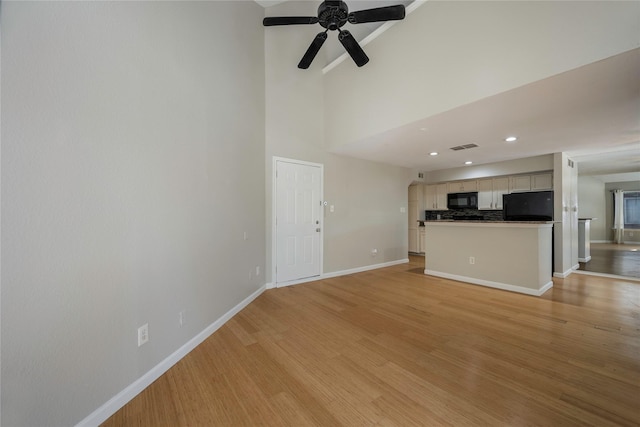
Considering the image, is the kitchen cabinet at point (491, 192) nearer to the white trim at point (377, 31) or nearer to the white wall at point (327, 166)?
the white wall at point (327, 166)

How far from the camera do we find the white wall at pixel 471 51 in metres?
1.80

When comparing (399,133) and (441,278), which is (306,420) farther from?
(441,278)

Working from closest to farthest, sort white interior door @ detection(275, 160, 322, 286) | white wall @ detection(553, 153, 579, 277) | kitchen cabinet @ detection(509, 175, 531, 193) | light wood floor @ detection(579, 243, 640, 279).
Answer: white interior door @ detection(275, 160, 322, 286) → white wall @ detection(553, 153, 579, 277) → light wood floor @ detection(579, 243, 640, 279) → kitchen cabinet @ detection(509, 175, 531, 193)

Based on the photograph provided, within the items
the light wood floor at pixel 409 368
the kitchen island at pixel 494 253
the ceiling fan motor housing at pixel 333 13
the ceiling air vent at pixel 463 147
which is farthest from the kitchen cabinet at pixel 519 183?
the ceiling fan motor housing at pixel 333 13

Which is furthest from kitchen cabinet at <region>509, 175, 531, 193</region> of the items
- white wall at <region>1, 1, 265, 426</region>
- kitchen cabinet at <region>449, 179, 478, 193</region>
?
white wall at <region>1, 1, 265, 426</region>

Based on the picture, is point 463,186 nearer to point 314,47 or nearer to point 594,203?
point 314,47

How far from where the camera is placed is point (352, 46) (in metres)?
2.88

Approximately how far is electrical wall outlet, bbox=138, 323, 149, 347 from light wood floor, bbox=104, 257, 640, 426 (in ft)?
1.05

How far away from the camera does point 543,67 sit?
6.62 feet

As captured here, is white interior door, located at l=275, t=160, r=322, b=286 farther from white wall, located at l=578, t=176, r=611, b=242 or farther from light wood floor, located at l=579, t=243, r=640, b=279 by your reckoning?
white wall, located at l=578, t=176, r=611, b=242

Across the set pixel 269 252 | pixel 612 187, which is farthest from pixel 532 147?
pixel 612 187

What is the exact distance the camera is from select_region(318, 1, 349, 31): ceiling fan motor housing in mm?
2405

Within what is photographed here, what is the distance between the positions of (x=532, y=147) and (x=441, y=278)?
2763mm

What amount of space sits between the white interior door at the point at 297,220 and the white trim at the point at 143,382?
5.11 feet
